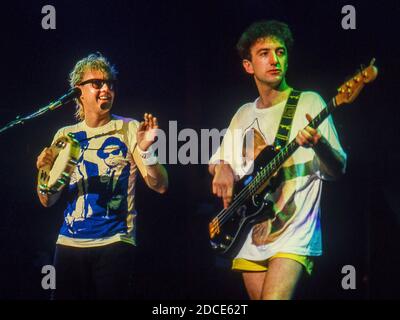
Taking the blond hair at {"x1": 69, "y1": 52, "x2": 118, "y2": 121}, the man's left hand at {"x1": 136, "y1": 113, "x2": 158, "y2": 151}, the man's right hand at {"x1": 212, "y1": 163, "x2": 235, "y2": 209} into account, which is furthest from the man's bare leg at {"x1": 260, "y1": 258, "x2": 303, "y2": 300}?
the blond hair at {"x1": 69, "y1": 52, "x2": 118, "y2": 121}

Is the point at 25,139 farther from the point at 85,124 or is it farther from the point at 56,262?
the point at 56,262

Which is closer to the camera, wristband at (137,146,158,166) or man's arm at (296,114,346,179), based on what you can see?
man's arm at (296,114,346,179)

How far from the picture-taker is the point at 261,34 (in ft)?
13.9

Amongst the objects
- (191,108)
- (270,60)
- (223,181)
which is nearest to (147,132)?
(191,108)

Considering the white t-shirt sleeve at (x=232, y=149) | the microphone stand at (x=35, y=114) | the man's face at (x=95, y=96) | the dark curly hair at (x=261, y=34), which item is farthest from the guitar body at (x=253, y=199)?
the microphone stand at (x=35, y=114)

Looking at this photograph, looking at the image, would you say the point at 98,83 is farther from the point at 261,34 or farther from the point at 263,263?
the point at 263,263

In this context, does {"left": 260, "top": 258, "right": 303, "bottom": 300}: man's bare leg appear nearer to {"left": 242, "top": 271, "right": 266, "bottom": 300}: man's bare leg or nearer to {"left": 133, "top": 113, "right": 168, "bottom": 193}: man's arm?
{"left": 242, "top": 271, "right": 266, "bottom": 300}: man's bare leg

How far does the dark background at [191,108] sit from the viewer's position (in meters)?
4.21

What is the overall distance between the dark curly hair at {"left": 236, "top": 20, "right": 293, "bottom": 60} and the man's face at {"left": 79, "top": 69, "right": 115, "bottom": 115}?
901 millimetres

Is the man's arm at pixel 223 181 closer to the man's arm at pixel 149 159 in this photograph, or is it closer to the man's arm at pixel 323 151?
the man's arm at pixel 149 159

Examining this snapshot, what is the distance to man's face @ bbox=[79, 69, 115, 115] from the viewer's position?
4.32m

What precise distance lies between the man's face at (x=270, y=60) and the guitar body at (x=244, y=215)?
1.48ft
